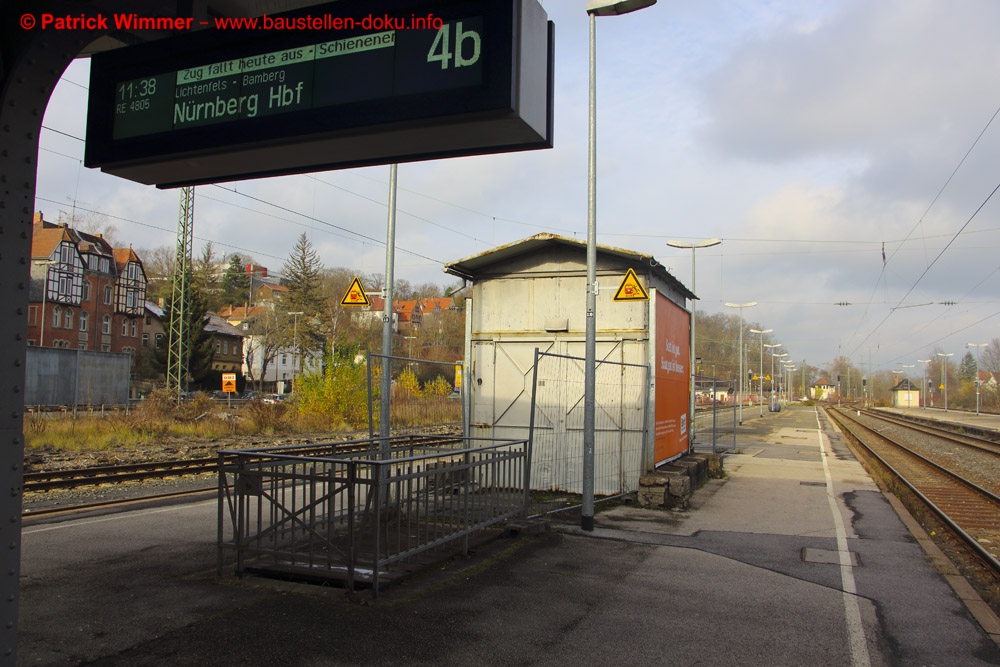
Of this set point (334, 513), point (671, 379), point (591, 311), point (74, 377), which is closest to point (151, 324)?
point (74, 377)

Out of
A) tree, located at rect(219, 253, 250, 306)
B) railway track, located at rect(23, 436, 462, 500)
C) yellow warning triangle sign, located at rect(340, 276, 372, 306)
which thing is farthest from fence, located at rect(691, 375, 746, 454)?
tree, located at rect(219, 253, 250, 306)

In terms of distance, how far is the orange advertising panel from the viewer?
13.1 metres

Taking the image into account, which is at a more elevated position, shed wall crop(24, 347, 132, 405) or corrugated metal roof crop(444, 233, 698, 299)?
corrugated metal roof crop(444, 233, 698, 299)

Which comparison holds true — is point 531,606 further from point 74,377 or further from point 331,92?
point 74,377

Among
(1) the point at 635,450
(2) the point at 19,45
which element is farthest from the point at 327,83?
(1) the point at 635,450

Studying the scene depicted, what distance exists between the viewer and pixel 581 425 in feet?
41.1

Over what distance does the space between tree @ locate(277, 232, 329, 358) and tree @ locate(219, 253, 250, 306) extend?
41.6 meters

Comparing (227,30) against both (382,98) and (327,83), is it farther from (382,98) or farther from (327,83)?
(382,98)

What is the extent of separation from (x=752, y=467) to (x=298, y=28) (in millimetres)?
17369

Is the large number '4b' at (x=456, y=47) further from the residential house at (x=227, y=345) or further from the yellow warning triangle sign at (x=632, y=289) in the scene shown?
the residential house at (x=227, y=345)

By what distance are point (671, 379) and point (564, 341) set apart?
8.77 ft

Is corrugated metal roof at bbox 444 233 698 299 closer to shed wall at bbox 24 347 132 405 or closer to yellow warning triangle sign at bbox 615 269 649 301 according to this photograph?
yellow warning triangle sign at bbox 615 269 649 301

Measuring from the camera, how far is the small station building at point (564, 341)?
1257cm

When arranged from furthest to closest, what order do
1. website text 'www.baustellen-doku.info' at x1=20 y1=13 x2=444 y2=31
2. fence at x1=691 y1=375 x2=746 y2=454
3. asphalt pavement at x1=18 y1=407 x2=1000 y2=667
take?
fence at x1=691 y1=375 x2=746 y2=454
asphalt pavement at x1=18 y1=407 x2=1000 y2=667
website text 'www.baustellen-doku.info' at x1=20 y1=13 x2=444 y2=31
